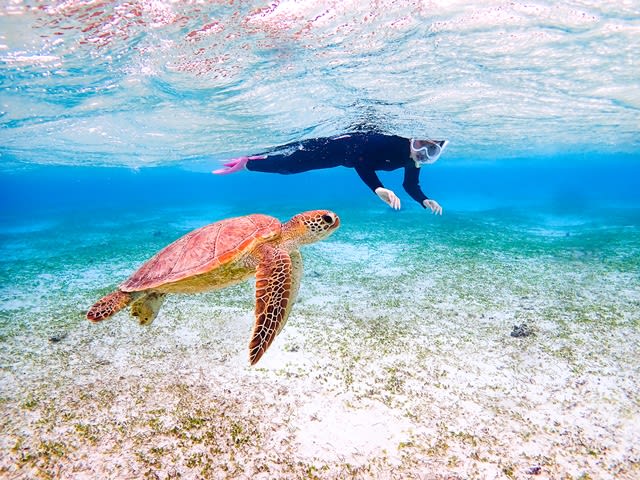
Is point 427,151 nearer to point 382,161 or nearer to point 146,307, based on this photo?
point 382,161

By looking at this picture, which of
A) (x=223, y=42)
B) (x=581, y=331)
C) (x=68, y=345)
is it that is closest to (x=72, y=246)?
(x=68, y=345)

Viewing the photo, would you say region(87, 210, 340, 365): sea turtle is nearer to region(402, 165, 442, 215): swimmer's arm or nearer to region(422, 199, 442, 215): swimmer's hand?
region(422, 199, 442, 215): swimmer's hand

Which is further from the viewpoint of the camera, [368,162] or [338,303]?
[368,162]

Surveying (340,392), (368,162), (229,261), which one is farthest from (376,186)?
(340,392)

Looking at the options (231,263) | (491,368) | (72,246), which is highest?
(231,263)

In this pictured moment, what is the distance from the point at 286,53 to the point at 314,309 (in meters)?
6.21

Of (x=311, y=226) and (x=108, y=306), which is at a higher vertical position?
(x=311, y=226)

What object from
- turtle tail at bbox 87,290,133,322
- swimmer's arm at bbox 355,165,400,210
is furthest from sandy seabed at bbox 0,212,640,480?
swimmer's arm at bbox 355,165,400,210

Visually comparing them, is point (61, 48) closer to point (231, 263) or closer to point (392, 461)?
point (231, 263)

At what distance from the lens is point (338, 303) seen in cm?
694

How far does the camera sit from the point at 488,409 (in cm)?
372

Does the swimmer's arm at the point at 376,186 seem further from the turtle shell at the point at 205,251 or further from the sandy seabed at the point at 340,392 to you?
the turtle shell at the point at 205,251

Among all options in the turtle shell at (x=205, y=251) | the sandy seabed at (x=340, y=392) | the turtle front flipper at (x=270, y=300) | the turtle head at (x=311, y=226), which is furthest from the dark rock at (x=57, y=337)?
the turtle head at (x=311, y=226)

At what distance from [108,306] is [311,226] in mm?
2893
